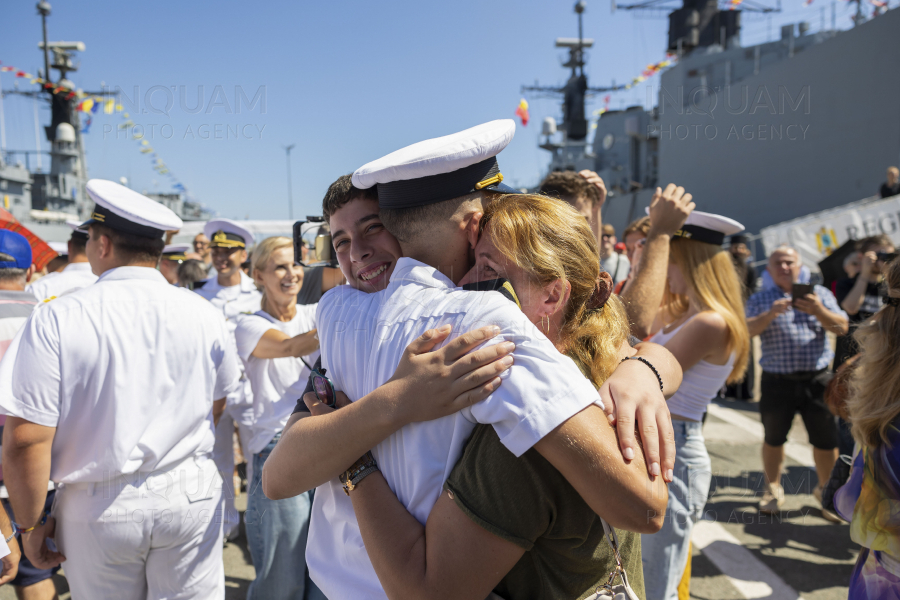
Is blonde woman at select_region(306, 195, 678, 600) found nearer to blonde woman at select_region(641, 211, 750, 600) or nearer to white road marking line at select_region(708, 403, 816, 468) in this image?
blonde woman at select_region(641, 211, 750, 600)

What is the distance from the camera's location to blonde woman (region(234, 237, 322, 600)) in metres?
2.90

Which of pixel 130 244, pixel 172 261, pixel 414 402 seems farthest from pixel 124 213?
pixel 172 261

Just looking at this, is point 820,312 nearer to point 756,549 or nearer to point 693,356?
point 756,549

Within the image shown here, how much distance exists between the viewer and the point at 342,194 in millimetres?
1546

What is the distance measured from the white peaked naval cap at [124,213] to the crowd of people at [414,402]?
0.02 metres

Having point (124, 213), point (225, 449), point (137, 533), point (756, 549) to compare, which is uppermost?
point (124, 213)

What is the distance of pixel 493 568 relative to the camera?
3.25ft

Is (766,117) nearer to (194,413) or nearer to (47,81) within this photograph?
(194,413)

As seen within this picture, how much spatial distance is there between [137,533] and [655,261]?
8.40ft

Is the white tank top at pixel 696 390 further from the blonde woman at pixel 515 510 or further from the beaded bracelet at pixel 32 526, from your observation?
the beaded bracelet at pixel 32 526

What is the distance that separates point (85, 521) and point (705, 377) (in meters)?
2.89

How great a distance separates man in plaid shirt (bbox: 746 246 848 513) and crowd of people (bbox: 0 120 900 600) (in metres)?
2.24

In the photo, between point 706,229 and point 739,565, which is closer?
point 706,229

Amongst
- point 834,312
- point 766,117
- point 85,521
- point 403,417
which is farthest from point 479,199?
point 766,117
